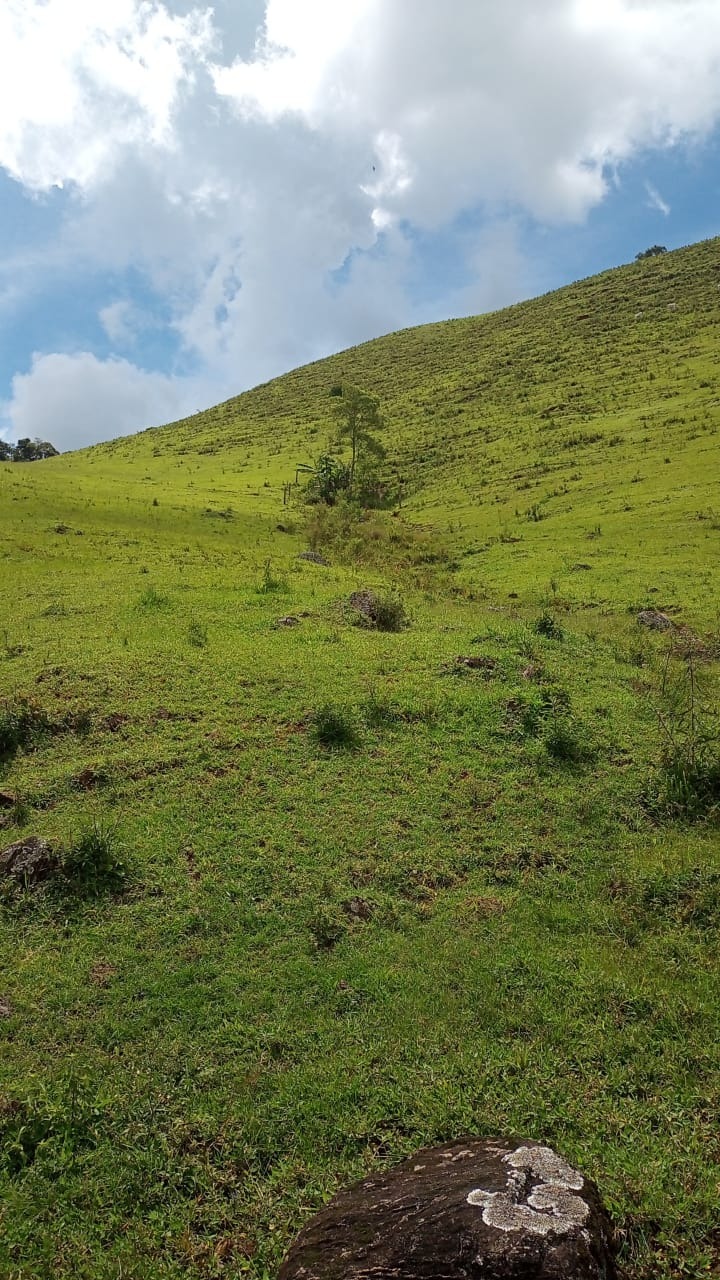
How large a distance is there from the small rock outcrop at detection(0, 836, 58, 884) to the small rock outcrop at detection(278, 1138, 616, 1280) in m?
5.80

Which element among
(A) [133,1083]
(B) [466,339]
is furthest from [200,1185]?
(B) [466,339]

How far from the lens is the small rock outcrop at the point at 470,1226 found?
145 inches

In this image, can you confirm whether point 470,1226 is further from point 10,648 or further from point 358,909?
point 10,648

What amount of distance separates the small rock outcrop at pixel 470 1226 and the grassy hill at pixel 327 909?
2.97ft

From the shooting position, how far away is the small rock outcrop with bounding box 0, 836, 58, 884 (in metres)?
8.90

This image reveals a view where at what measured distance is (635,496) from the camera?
34250mm

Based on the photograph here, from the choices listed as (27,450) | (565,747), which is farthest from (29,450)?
(565,747)

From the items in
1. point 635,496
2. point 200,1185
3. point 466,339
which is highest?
point 466,339

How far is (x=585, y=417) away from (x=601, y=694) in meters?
43.0

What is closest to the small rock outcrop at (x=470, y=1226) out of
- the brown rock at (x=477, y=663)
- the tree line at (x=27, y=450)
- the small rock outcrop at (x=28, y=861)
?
the small rock outcrop at (x=28, y=861)

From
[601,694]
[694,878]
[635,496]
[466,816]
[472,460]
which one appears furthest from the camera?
[472,460]

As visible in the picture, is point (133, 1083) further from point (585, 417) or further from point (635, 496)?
point (585, 417)

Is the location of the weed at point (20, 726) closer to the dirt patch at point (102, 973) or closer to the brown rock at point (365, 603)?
the dirt patch at point (102, 973)

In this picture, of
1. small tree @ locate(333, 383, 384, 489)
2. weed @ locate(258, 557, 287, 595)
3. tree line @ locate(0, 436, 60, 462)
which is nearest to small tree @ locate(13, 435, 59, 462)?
tree line @ locate(0, 436, 60, 462)
